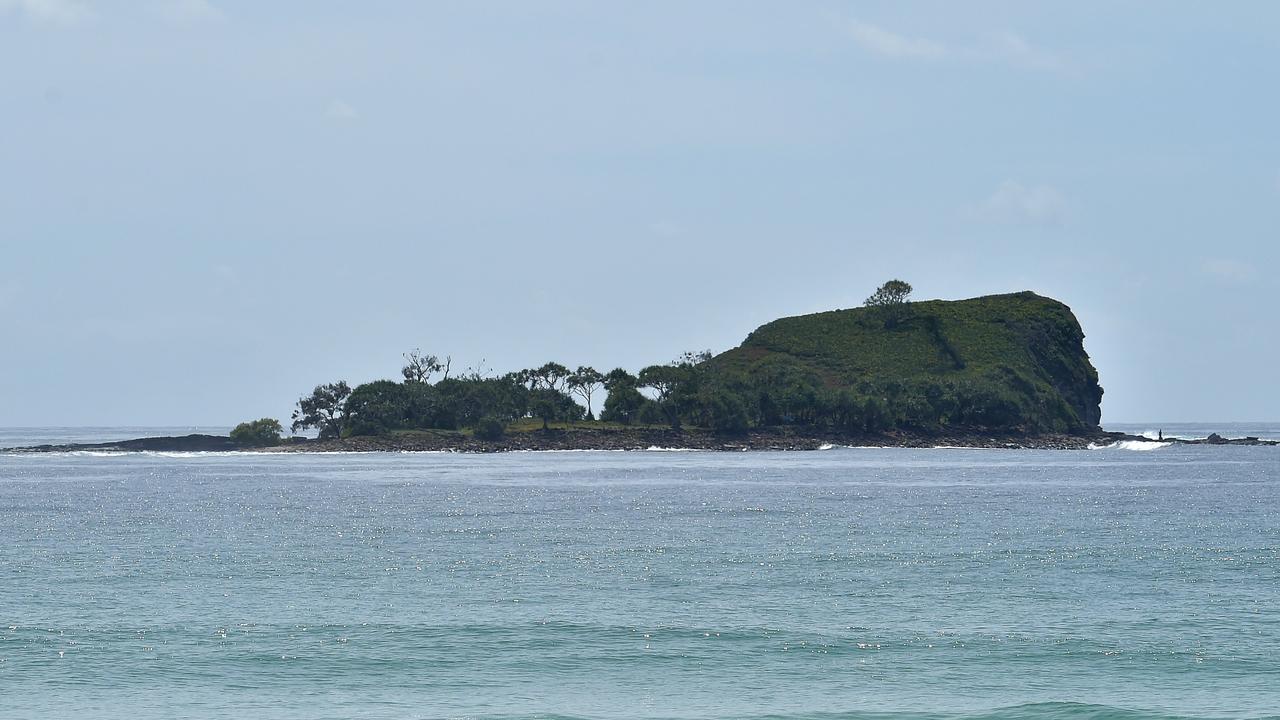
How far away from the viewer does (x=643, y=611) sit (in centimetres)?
4078

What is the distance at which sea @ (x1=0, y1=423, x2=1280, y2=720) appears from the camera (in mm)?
30234

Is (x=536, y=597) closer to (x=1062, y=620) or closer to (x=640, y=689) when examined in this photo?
(x=640, y=689)

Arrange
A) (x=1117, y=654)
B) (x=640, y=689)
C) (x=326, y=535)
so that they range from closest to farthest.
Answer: (x=640, y=689), (x=1117, y=654), (x=326, y=535)

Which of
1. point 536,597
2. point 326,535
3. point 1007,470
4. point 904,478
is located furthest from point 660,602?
point 1007,470

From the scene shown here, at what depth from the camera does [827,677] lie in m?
32.1

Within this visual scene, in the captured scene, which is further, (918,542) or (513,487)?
(513,487)

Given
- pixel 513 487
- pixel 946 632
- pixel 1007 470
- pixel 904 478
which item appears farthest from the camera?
pixel 1007 470

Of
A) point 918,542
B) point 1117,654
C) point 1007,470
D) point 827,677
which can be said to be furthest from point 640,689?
point 1007,470

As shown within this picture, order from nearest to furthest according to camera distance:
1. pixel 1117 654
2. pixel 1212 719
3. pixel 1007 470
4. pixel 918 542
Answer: pixel 1212 719 < pixel 1117 654 < pixel 918 542 < pixel 1007 470

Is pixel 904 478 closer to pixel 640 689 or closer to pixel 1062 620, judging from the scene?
pixel 1062 620

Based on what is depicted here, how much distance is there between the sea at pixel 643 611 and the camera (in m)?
30.2

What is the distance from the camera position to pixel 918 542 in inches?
2356

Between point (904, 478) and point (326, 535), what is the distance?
6923 cm

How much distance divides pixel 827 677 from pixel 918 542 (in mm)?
28896
